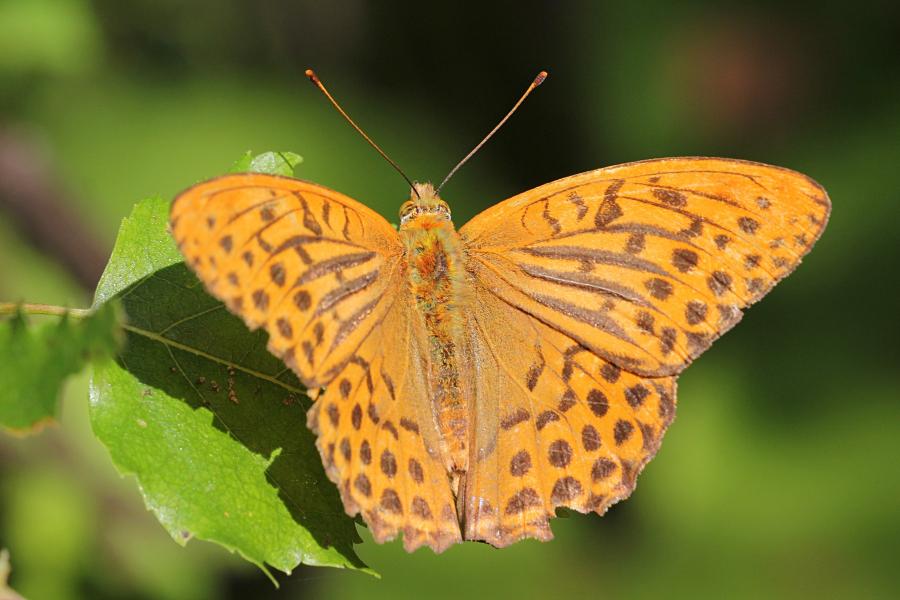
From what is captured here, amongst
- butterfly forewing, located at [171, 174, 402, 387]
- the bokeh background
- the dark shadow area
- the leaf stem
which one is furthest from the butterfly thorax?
the bokeh background

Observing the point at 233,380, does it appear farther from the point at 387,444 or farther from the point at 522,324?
the point at 522,324

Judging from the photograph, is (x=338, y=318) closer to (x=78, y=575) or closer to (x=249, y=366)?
(x=249, y=366)

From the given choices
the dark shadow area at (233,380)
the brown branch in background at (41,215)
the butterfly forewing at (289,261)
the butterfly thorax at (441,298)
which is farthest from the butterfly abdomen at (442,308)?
the brown branch in background at (41,215)

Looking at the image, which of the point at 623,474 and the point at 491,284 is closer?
the point at 623,474

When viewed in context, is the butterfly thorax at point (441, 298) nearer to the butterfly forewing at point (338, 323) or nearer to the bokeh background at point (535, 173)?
the butterfly forewing at point (338, 323)

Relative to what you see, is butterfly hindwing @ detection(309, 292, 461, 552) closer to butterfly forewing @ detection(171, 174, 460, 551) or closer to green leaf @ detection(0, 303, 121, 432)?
butterfly forewing @ detection(171, 174, 460, 551)

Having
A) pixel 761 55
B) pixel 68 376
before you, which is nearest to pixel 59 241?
pixel 68 376
